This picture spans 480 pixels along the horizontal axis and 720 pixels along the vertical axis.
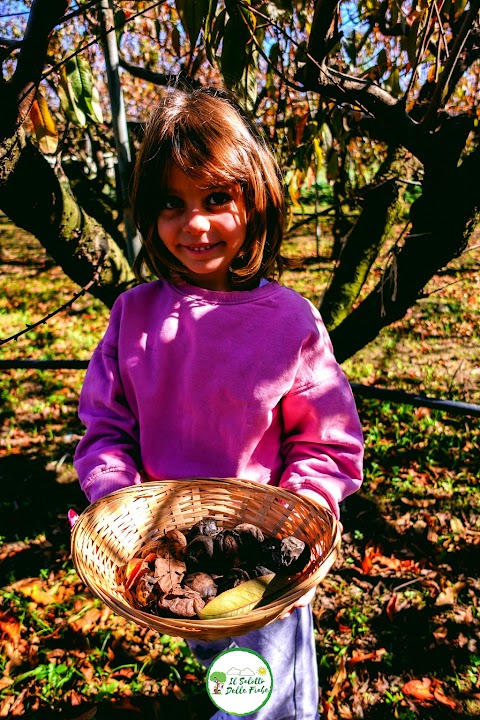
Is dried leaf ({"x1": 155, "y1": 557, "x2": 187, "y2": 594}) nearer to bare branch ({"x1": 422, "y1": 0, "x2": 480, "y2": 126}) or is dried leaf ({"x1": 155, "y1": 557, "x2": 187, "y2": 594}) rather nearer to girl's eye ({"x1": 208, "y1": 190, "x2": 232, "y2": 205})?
girl's eye ({"x1": 208, "y1": 190, "x2": 232, "y2": 205})

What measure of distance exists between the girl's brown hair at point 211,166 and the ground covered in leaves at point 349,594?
1032mm

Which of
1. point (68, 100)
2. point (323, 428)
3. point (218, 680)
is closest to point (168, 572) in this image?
point (218, 680)

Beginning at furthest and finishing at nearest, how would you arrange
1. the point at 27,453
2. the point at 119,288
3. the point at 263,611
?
the point at 27,453 → the point at 119,288 → the point at 263,611

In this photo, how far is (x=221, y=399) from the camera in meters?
1.42

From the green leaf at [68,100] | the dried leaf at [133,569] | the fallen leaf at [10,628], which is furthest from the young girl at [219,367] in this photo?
the fallen leaf at [10,628]

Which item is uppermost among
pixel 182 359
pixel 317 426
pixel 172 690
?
pixel 182 359

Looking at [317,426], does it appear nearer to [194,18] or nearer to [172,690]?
[194,18]

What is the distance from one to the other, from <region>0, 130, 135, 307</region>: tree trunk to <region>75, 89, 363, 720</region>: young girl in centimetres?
45

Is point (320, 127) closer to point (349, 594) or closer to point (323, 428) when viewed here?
point (323, 428)

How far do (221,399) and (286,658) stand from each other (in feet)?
2.42

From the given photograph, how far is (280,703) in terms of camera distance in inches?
58.6

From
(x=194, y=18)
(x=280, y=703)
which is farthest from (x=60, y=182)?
(x=280, y=703)

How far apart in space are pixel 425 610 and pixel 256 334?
1.69 meters

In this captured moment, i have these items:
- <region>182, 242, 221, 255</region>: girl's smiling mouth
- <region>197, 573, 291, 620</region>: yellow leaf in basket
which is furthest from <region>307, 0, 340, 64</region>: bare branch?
<region>197, 573, 291, 620</region>: yellow leaf in basket
